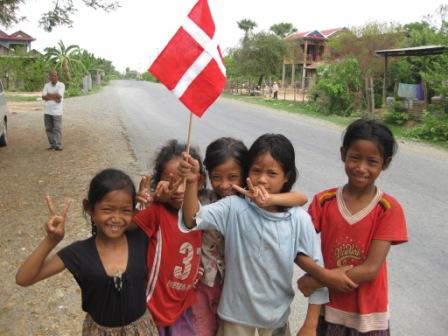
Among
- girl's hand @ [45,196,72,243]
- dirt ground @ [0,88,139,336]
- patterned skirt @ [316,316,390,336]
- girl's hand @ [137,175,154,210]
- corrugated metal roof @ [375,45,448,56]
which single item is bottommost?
dirt ground @ [0,88,139,336]

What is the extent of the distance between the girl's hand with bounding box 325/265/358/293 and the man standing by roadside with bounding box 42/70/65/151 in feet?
29.0

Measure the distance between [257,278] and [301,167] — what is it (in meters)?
6.58

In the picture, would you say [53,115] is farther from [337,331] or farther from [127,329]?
[337,331]

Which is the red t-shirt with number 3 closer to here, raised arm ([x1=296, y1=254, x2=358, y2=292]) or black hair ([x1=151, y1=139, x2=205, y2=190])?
black hair ([x1=151, y1=139, x2=205, y2=190])

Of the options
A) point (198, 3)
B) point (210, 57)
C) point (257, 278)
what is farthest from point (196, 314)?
point (198, 3)

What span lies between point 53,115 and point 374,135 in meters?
9.02

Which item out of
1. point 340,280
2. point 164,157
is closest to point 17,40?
point 164,157

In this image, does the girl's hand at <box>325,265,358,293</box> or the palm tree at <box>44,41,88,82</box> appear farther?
the palm tree at <box>44,41,88,82</box>

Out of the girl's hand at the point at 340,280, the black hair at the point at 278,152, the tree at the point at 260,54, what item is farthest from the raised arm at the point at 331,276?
the tree at the point at 260,54

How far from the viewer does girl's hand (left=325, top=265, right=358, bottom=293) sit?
75.0 inches

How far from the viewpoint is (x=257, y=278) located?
2.00 metres

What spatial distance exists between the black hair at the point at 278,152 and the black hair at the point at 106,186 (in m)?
0.55

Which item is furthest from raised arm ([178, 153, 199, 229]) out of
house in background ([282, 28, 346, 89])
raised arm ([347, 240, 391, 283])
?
house in background ([282, 28, 346, 89])

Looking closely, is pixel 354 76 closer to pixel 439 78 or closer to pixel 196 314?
pixel 439 78
